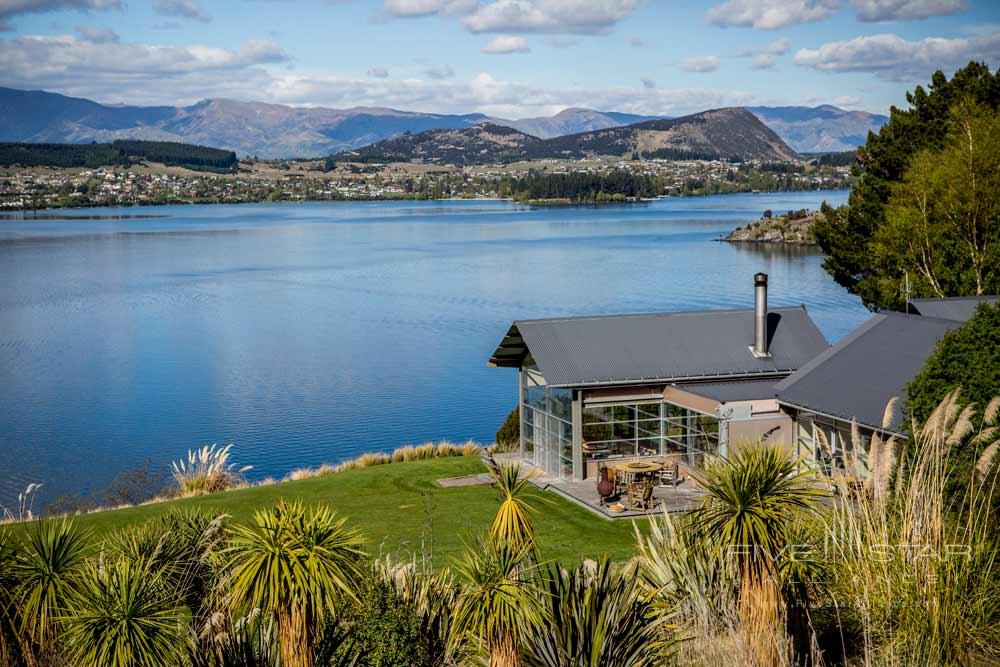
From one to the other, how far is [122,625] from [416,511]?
1268cm

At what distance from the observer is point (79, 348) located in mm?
51156

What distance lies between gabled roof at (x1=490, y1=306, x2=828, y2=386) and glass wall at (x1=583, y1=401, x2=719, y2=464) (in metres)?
0.73

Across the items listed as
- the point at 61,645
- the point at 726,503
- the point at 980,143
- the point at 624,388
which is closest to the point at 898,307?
the point at 980,143

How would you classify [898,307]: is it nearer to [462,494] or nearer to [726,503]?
[462,494]

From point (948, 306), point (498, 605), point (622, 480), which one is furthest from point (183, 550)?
point (948, 306)

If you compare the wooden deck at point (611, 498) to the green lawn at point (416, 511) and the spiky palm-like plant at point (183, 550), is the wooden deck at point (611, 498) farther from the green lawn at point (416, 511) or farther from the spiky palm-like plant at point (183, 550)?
the spiky palm-like plant at point (183, 550)

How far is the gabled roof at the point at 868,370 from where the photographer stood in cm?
1861

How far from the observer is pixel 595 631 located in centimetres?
816

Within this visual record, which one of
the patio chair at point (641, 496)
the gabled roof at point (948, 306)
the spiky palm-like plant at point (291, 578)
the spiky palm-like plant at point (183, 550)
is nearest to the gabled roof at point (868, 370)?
the gabled roof at point (948, 306)

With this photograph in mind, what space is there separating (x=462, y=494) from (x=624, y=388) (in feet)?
13.9

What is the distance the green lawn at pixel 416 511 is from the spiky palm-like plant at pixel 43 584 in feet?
23.9

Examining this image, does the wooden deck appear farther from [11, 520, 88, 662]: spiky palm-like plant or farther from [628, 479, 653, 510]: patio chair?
[11, 520, 88, 662]: spiky palm-like plant

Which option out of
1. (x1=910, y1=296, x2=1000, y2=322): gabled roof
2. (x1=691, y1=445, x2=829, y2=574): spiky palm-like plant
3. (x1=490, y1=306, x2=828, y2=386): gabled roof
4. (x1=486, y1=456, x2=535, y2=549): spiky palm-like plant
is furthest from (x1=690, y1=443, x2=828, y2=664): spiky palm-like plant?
(x1=910, y1=296, x2=1000, y2=322): gabled roof

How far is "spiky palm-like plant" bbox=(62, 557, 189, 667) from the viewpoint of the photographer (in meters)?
8.39
